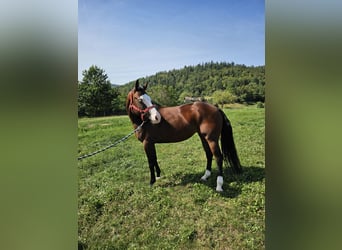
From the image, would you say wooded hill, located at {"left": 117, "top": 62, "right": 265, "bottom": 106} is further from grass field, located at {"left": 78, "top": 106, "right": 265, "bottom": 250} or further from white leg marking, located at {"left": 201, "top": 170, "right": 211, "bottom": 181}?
white leg marking, located at {"left": 201, "top": 170, "right": 211, "bottom": 181}

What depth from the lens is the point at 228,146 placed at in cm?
314

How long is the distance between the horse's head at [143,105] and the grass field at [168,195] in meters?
0.17

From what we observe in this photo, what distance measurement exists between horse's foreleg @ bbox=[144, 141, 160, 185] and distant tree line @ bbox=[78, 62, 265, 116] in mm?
440

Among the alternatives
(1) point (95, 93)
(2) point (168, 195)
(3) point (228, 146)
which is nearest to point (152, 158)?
(2) point (168, 195)

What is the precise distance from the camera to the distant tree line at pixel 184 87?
299cm

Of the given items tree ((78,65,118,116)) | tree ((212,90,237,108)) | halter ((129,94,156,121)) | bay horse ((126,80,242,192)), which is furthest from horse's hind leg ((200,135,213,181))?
tree ((78,65,118,116))

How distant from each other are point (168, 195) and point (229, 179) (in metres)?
0.61

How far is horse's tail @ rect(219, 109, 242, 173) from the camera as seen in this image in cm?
312

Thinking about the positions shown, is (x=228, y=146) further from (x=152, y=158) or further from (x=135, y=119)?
(x=135, y=119)

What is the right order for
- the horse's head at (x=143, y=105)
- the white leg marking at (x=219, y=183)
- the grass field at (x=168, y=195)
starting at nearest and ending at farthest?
the grass field at (x=168, y=195)
the white leg marking at (x=219, y=183)
the horse's head at (x=143, y=105)

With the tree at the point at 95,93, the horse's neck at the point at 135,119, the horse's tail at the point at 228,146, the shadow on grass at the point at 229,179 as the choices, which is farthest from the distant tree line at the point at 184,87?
the shadow on grass at the point at 229,179

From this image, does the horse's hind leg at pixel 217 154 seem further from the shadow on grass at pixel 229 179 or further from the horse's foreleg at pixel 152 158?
the horse's foreleg at pixel 152 158
